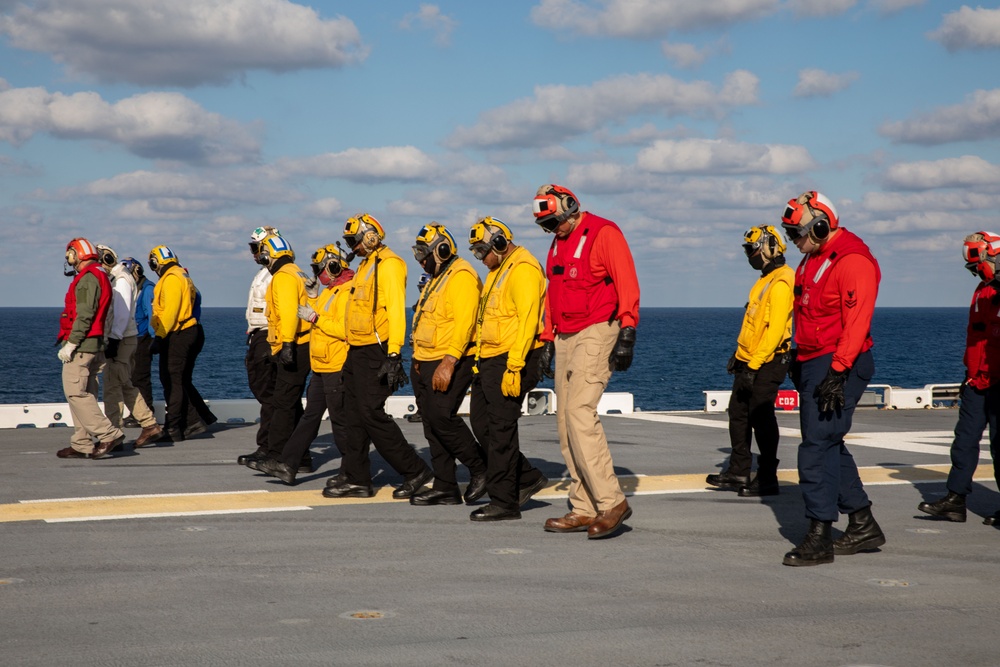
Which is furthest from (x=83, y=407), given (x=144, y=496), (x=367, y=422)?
(x=367, y=422)

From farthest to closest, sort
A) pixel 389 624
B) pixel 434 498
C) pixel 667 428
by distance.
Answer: pixel 667 428 < pixel 434 498 < pixel 389 624

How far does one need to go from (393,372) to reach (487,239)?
1242 millimetres

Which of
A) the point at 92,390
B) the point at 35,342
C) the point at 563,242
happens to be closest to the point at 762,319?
the point at 563,242

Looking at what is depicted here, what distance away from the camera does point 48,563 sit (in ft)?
21.3

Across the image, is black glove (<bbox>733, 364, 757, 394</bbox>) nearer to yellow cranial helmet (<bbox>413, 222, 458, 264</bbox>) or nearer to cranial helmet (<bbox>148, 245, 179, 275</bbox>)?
yellow cranial helmet (<bbox>413, 222, 458, 264</bbox>)

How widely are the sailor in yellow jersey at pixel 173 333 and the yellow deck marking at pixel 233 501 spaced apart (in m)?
4.55

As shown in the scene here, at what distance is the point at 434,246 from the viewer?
28.7ft

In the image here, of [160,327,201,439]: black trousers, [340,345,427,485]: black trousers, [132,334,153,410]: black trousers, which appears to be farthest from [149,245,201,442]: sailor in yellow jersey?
[340,345,427,485]: black trousers

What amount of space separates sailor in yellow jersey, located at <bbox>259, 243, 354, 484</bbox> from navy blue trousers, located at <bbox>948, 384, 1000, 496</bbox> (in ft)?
15.7

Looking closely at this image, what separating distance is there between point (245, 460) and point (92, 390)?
2302 millimetres

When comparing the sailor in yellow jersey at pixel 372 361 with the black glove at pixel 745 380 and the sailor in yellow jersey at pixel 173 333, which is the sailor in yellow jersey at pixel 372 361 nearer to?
the black glove at pixel 745 380

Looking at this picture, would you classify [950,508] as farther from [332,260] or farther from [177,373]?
[177,373]

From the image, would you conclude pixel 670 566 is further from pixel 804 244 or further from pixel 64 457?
pixel 64 457

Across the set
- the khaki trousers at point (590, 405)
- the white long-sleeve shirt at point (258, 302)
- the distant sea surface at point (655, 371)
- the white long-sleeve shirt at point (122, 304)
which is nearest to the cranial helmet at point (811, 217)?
the khaki trousers at point (590, 405)
